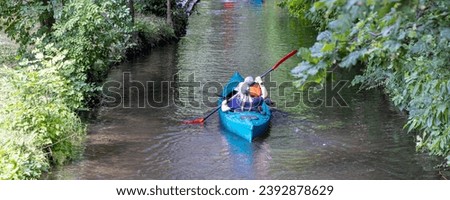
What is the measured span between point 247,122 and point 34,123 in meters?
4.26

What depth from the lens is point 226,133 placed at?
13.1 meters

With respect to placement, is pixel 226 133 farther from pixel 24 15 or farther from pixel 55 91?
pixel 24 15

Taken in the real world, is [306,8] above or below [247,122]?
above

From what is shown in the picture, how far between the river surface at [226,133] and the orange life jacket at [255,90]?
0.69 meters

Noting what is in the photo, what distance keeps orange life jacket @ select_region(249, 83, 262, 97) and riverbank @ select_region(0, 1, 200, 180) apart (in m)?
3.11

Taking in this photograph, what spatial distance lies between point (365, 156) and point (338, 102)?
14.1ft

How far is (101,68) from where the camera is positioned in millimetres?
15719

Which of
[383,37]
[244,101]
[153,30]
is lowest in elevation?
[244,101]

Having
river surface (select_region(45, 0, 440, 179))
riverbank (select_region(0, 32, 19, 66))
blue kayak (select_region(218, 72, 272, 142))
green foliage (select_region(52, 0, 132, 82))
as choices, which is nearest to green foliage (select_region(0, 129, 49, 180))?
river surface (select_region(45, 0, 440, 179))

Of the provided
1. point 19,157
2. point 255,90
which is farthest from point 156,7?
point 19,157

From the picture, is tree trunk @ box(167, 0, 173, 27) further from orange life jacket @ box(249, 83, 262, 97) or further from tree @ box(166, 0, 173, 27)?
orange life jacket @ box(249, 83, 262, 97)

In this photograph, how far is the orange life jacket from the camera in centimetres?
1380

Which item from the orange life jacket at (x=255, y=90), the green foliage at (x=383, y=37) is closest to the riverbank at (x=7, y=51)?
the orange life jacket at (x=255, y=90)
